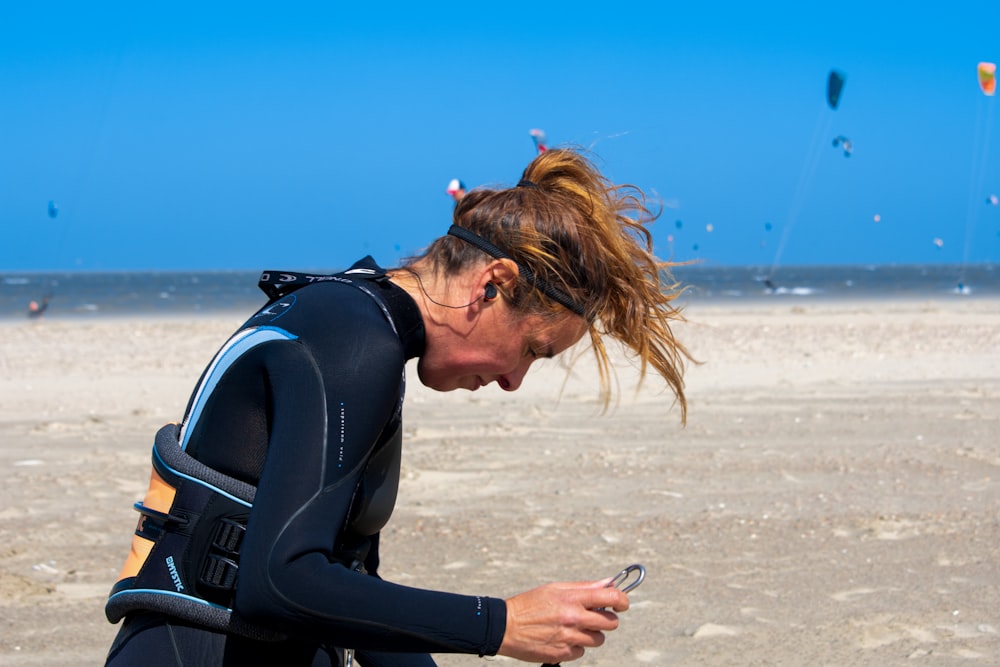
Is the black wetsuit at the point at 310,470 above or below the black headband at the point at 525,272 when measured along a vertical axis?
below

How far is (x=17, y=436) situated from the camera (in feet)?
28.5

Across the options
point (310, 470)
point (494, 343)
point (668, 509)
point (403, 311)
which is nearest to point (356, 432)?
point (310, 470)

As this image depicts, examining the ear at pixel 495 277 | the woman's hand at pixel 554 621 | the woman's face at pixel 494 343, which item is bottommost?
the woman's hand at pixel 554 621

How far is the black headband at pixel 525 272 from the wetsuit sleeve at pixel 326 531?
263 millimetres

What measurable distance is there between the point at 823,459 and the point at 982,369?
6.89m

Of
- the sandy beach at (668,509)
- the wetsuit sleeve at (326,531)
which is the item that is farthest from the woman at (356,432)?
the sandy beach at (668,509)

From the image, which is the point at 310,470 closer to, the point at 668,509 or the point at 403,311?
the point at 403,311

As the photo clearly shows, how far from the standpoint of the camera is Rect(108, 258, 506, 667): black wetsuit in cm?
143

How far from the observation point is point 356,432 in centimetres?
150

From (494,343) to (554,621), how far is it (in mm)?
476

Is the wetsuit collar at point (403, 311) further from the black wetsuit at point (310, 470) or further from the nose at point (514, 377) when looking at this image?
the nose at point (514, 377)

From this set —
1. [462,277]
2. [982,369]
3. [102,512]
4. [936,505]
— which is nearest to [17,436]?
[102,512]

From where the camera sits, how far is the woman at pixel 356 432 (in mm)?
1447

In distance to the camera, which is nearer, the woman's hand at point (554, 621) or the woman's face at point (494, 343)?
the woman's hand at point (554, 621)
